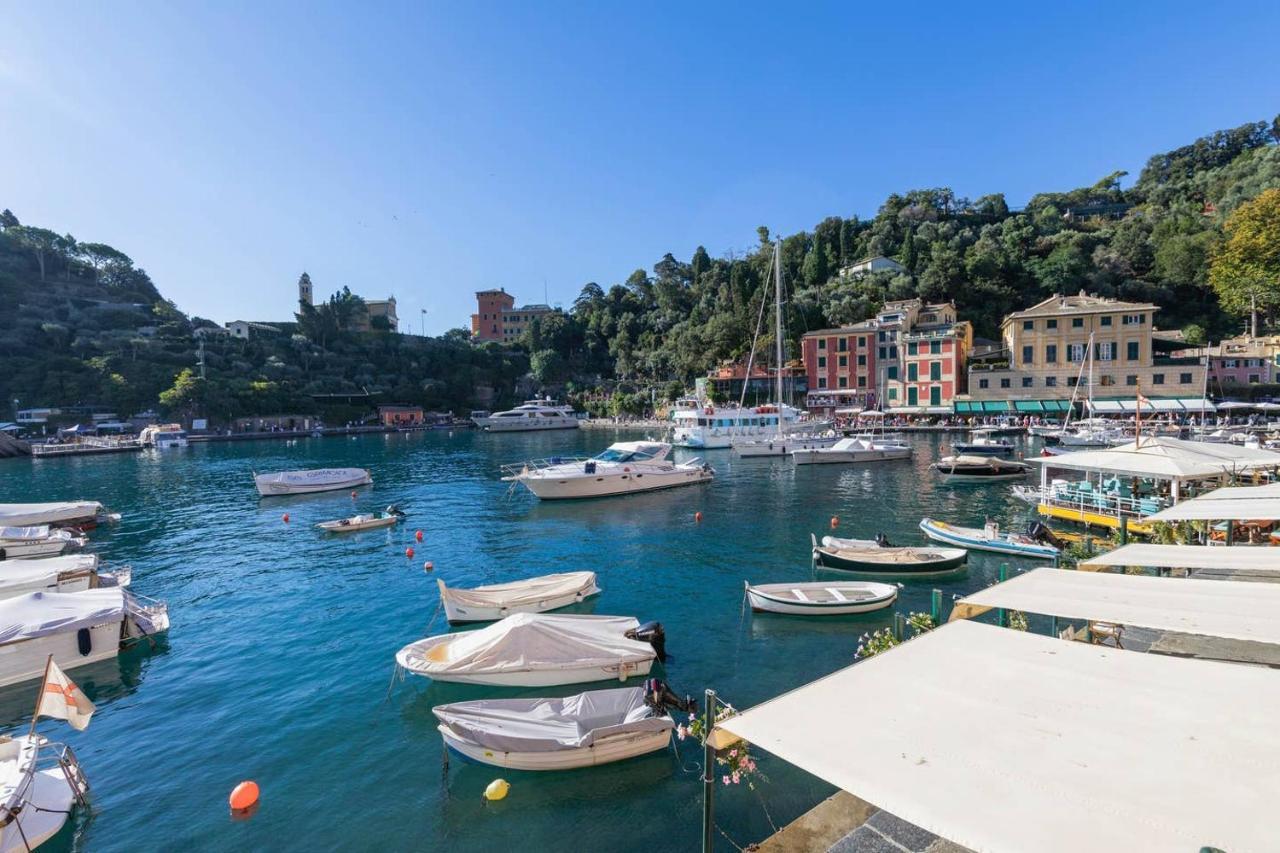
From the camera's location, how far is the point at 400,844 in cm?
862

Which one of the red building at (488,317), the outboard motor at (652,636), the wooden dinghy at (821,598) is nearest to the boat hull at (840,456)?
the wooden dinghy at (821,598)

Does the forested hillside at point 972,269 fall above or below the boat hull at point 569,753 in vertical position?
above

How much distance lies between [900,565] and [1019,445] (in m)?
45.7

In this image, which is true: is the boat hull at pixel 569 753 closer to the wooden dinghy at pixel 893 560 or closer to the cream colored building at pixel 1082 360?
the wooden dinghy at pixel 893 560

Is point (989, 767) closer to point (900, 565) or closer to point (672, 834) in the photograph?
point (672, 834)

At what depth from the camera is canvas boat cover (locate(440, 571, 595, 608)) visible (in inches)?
650

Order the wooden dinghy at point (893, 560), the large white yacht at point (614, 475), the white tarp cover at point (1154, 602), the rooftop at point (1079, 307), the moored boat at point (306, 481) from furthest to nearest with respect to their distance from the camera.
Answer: the rooftop at point (1079, 307), the moored boat at point (306, 481), the large white yacht at point (614, 475), the wooden dinghy at point (893, 560), the white tarp cover at point (1154, 602)

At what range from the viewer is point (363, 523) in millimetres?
29578

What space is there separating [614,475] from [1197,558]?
28613 millimetres

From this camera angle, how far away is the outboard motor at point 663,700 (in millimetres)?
10859

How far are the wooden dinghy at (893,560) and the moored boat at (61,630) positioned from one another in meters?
20.7

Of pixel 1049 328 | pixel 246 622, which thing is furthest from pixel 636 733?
pixel 1049 328

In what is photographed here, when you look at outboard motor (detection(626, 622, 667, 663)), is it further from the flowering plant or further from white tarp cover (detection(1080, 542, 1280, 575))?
white tarp cover (detection(1080, 542, 1280, 575))

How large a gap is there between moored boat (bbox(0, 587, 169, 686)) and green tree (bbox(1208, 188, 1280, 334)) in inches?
3865
